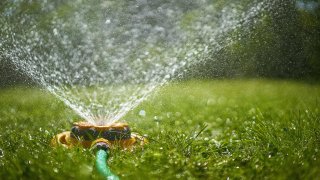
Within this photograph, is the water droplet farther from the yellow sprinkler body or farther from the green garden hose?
the green garden hose

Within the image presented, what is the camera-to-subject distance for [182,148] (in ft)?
9.05

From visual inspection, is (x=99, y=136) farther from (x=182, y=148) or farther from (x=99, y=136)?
(x=182, y=148)

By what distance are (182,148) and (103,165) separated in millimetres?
598

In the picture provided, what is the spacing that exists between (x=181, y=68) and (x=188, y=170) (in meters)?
7.05

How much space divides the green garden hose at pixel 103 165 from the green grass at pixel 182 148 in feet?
0.15

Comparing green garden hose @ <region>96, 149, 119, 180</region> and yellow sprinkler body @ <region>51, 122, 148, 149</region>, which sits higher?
yellow sprinkler body @ <region>51, 122, 148, 149</region>

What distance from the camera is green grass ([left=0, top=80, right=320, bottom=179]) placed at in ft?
7.56

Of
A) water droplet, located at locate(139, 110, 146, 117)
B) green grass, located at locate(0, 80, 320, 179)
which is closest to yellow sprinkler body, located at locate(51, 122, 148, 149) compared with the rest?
green grass, located at locate(0, 80, 320, 179)

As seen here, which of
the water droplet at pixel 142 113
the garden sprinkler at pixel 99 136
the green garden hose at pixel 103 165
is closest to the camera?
the green garden hose at pixel 103 165

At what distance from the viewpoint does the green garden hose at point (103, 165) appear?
2.25m

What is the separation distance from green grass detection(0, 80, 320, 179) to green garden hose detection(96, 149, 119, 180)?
0.15ft

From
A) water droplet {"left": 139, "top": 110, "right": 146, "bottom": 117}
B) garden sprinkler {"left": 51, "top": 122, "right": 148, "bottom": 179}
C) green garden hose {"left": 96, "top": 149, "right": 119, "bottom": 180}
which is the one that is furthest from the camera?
water droplet {"left": 139, "top": 110, "right": 146, "bottom": 117}

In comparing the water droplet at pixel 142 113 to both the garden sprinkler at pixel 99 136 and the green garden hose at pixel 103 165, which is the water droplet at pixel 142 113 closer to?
the garden sprinkler at pixel 99 136

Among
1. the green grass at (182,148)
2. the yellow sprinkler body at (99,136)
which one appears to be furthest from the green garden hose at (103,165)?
the yellow sprinkler body at (99,136)
